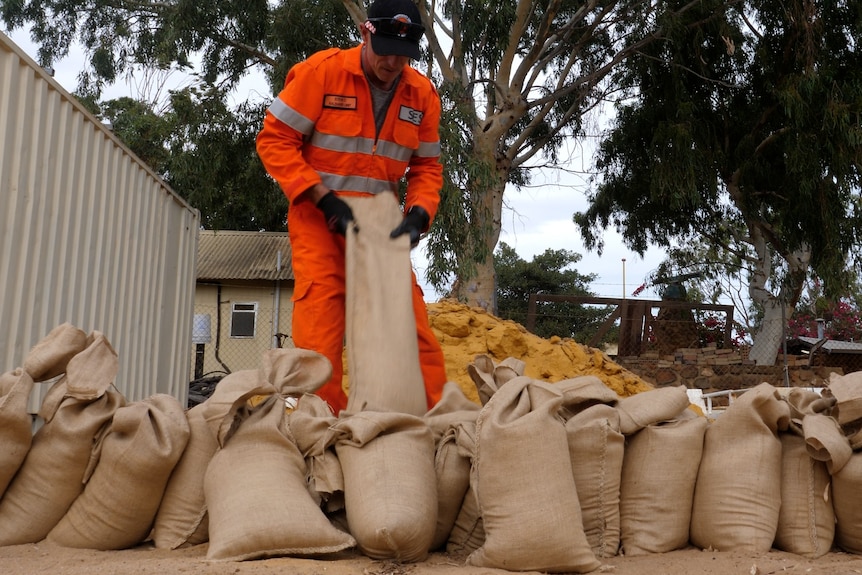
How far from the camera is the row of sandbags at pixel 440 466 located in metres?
2.09

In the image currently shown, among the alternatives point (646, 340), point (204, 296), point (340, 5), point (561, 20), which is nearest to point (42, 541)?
point (646, 340)

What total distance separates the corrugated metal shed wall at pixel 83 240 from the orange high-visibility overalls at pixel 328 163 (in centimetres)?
117

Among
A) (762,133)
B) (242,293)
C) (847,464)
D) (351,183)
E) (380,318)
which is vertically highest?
(762,133)

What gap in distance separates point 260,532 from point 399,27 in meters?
1.90

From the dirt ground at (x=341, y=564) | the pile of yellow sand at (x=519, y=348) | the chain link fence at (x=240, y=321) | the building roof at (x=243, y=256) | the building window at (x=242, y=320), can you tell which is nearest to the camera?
the dirt ground at (x=341, y=564)

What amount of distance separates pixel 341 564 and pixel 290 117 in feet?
5.91

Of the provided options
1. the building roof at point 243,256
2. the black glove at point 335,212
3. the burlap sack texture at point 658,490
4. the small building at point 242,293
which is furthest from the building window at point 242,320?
the burlap sack texture at point 658,490

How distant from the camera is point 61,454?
87.2 inches

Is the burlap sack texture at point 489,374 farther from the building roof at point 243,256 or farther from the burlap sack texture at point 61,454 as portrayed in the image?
the building roof at point 243,256

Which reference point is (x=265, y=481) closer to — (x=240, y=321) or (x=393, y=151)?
(x=393, y=151)

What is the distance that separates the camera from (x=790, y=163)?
12.8 meters

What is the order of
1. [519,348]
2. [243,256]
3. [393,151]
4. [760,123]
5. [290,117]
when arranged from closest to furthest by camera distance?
[290,117]
[393,151]
[519,348]
[760,123]
[243,256]

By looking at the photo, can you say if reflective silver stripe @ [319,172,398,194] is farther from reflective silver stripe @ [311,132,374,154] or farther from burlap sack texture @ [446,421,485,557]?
burlap sack texture @ [446,421,485,557]

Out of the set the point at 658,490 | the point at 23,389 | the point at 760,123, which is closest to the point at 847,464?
the point at 658,490
